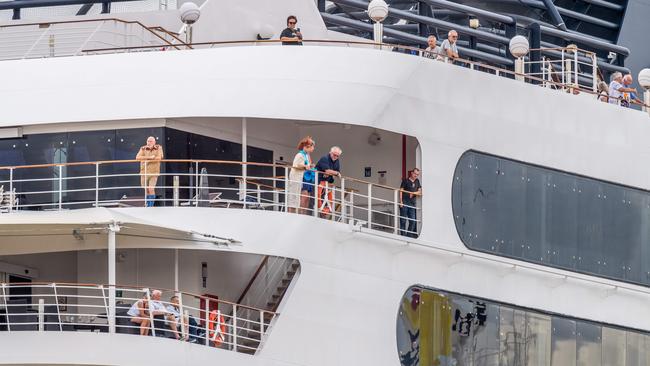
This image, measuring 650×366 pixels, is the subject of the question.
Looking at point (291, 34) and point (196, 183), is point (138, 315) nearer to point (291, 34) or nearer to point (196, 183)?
point (196, 183)

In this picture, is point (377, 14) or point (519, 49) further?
point (519, 49)

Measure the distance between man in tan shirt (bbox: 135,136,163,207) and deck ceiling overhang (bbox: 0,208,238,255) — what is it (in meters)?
0.77

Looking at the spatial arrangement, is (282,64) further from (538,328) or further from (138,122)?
(538,328)

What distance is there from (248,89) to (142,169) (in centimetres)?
222

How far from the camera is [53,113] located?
3012 centimetres

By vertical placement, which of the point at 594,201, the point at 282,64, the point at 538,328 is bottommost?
the point at 538,328

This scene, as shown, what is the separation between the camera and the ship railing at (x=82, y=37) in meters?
33.2

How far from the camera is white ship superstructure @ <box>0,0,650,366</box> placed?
1116 inches

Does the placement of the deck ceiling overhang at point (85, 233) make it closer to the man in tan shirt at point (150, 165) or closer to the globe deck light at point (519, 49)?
the man in tan shirt at point (150, 165)

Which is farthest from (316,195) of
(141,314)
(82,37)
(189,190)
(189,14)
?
(82,37)

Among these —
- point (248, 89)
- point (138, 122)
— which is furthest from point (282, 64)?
point (138, 122)

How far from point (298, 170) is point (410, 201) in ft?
7.28

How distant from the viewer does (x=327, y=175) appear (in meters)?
29.8

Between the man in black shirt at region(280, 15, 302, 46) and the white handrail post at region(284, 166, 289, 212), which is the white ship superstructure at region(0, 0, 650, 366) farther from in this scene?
the man in black shirt at region(280, 15, 302, 46)
